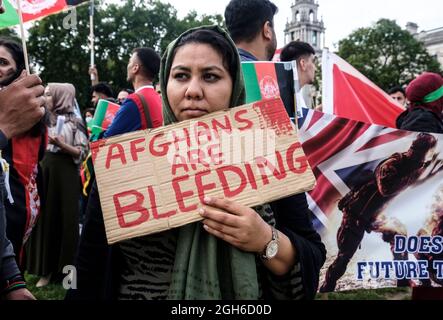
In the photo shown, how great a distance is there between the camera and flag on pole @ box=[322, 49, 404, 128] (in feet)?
13.5

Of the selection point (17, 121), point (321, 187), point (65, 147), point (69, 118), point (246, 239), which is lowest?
point (246, 239)

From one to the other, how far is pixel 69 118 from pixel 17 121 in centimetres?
371

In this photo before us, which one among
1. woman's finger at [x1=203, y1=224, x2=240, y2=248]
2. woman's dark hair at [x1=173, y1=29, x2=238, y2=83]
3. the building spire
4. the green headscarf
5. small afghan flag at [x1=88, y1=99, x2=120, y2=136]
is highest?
the building spire

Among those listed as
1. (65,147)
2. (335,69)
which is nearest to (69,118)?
(65,147)

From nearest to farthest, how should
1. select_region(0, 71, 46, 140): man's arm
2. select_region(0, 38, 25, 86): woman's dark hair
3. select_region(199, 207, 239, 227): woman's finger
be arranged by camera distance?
select_region(199, 207, 239, 227): woman's finger, select_region(0, 71, 46, 140): man's arm, select_region(0, 38, 25, 86): woman's dark hair

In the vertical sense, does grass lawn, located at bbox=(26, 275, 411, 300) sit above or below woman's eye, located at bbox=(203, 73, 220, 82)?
below

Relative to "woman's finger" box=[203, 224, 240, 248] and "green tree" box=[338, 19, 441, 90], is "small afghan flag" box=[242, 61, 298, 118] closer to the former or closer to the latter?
"woman's finger" box=[203, 224, 240, 248]

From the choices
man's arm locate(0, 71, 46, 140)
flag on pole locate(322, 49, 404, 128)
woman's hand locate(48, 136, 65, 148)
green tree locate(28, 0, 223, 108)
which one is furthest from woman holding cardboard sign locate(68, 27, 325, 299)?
green tree locate(28, 0, 223, 108)

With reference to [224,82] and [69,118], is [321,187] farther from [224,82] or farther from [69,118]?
[69,118]

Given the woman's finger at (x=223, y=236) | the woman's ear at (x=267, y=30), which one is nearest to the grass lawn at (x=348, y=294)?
the woman's ear at (x=267, y=30)

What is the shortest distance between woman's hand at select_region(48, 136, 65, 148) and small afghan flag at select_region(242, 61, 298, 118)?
2.89 meters

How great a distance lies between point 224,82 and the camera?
1523mm

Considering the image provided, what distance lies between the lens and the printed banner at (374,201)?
3.33m

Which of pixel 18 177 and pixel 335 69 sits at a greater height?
pixel 335 69
